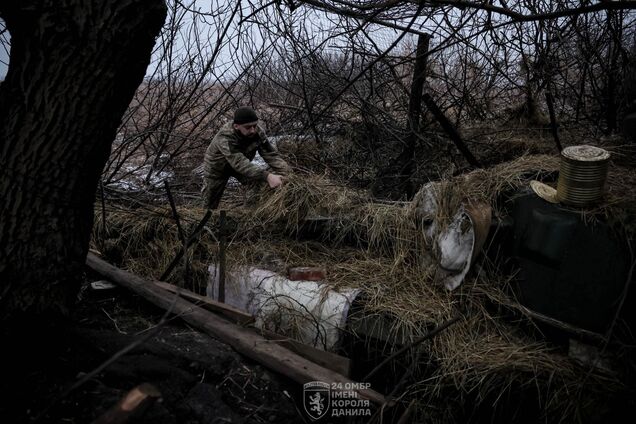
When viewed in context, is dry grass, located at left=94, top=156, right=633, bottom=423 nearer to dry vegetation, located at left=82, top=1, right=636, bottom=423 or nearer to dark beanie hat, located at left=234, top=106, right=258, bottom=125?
dry vegetation, located at left=82, top=1, right=636, bottom=423

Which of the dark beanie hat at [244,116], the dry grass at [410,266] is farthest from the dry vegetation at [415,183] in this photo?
the dark beanie hat at [244,116]

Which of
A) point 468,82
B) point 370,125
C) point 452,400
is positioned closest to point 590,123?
point 468,82

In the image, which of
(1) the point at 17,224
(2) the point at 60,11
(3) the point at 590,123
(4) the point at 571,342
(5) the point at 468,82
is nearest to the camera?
(2) the point at 60,11

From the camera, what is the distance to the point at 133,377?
1.92 metres

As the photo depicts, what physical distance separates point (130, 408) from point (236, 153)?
3.06 metres

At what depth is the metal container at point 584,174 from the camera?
2324mm

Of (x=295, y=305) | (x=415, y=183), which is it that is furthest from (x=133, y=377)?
(x=415, y=183)

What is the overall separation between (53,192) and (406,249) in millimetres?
2249

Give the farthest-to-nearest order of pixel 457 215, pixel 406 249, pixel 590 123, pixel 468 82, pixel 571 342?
pixel 468 82, pixel 590 123, pixel 406 249, pixel 457 215, pixel 571 342

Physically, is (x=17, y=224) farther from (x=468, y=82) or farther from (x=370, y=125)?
(x=468, y=82)

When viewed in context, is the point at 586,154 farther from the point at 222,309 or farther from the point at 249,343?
the point at 222,309

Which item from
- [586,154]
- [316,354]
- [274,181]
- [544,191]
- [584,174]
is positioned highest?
[586,154]

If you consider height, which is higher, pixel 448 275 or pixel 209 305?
pixel 448 275

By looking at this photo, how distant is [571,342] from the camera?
2348 millimetres
